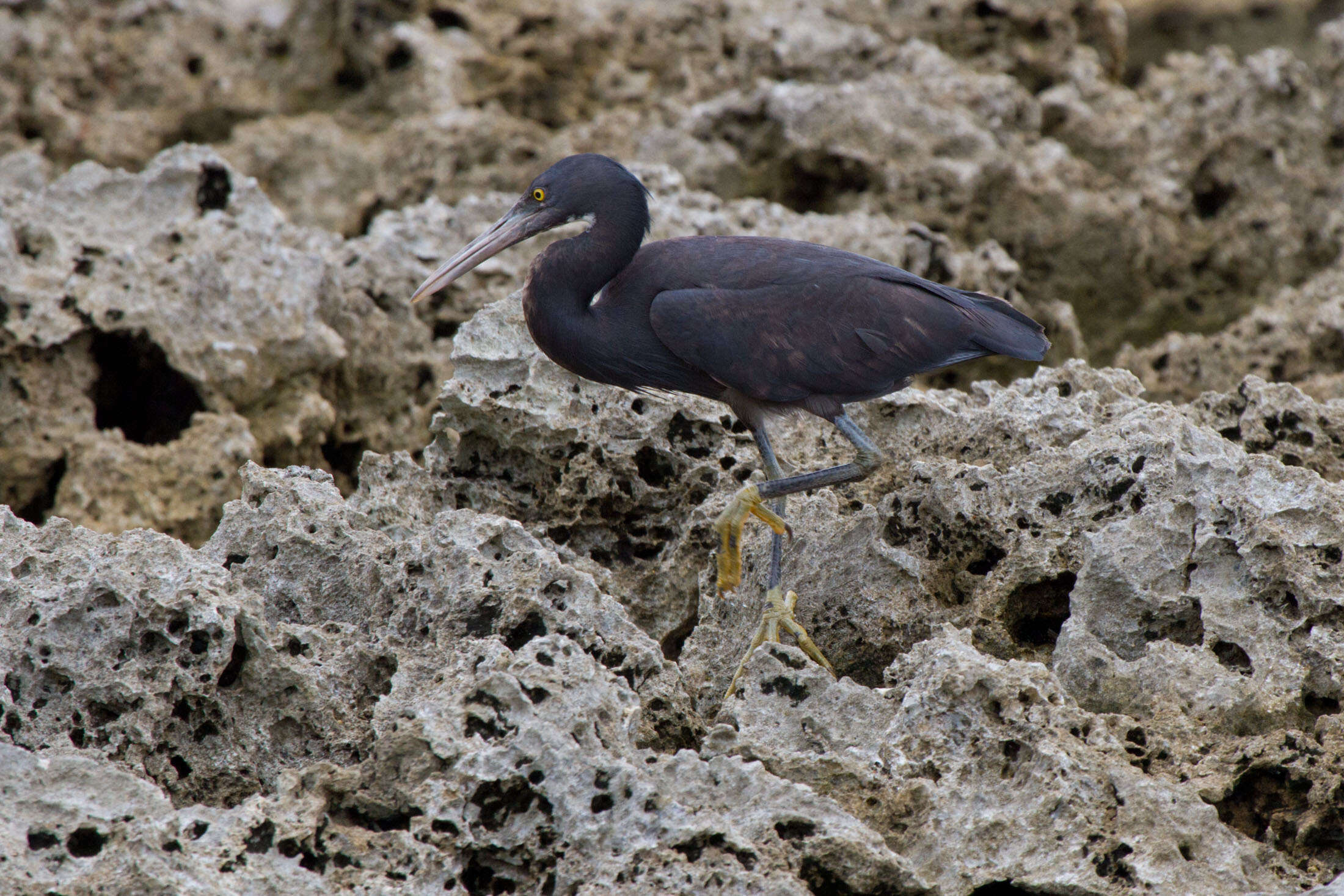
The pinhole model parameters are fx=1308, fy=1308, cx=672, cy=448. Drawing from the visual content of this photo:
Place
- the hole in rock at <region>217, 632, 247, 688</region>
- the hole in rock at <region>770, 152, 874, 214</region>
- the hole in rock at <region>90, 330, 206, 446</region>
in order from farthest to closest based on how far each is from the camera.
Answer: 1. the hole in rock at <region>770, 152, 874, 214</region>
2. the hole in rock at <region>90, 330, 206, 446</region>
3. the hole in rock at <region>217, 632, 247, 688</region>

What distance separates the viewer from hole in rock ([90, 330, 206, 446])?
4996mm

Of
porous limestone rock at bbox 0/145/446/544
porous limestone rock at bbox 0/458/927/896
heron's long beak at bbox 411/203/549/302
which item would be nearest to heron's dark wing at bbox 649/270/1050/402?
heron's long beak at bbox 411/203/549/302

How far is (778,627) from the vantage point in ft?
11.2

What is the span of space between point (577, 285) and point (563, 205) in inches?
12.7

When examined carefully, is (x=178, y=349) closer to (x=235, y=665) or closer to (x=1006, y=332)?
(x=235, y=665)

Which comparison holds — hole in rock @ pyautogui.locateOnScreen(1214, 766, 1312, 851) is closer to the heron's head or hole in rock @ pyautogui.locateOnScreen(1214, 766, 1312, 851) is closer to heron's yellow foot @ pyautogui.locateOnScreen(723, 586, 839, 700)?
heron's yellow foot @ pyautogui.locateOnScreen(723, 586, 839, 700)

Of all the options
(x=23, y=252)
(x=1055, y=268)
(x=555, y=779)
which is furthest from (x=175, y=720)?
(x=1055, y=268)

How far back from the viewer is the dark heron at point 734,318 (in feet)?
12.5

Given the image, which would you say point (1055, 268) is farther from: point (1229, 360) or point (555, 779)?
point (555, 779)

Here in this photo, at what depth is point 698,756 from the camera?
2.63 m

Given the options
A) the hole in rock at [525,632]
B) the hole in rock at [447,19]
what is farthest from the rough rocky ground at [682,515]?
the hole in rock at [447,19]

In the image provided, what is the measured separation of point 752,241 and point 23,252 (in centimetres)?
293

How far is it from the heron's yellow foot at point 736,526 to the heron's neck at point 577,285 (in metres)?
0.58

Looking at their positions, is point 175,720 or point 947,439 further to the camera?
point 947,439
